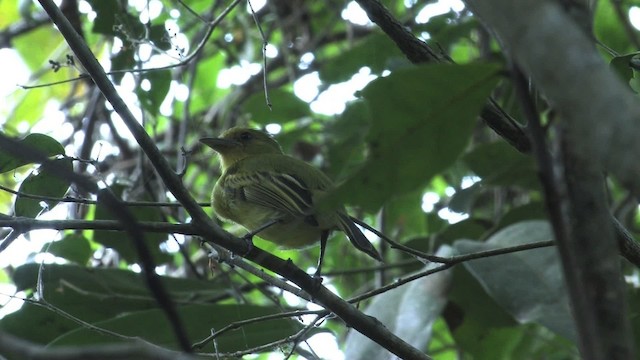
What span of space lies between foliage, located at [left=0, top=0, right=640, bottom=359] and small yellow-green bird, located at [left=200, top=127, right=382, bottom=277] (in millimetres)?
285

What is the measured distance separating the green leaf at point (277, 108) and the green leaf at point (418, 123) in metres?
3.64

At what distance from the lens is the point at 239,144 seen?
205 inches

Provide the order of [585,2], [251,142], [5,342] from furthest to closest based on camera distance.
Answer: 1. [251,142]
2. [585,2]
3. [5,342]

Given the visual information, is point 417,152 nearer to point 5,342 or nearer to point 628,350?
point 628,350

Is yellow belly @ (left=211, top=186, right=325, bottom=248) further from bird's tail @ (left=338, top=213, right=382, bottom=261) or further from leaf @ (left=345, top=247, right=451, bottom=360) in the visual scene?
leaf @ (left=345, top=247, right=451, bottom=360)

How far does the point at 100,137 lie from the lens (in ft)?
21.2

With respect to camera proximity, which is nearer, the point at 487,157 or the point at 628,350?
the point at 628,350

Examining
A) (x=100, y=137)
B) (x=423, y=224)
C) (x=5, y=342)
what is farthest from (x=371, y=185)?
(x=100, y=137)

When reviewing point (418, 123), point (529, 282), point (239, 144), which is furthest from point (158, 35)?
point (418, 123)

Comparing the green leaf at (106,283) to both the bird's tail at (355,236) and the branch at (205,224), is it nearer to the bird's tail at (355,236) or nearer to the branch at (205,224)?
the bird's tail at (355,236)

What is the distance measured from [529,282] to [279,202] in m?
1.08

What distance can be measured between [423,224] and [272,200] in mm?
2388

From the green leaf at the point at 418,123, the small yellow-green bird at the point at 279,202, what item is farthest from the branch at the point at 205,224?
the small yellow-green bird at the point at 279,202

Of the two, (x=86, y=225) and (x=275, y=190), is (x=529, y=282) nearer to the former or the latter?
(x=275, y=190)
